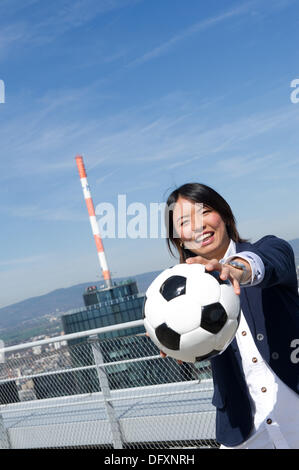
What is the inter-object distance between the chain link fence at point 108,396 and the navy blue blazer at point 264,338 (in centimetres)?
193

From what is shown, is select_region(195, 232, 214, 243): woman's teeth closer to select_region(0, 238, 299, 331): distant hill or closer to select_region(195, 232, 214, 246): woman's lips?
select_region(195, 232, 214, 246): woman's lips

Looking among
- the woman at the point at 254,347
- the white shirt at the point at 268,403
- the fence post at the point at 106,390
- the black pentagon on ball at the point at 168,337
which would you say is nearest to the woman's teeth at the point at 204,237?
the woman at the point at 254,347

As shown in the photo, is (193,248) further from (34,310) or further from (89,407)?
(34,310)

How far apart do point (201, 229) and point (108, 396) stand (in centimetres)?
268

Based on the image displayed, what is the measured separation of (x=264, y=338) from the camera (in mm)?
1587

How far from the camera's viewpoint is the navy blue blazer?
1.54 metres

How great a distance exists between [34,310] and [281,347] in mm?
169064

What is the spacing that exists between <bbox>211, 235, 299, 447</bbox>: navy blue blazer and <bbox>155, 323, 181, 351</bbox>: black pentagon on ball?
25 cm

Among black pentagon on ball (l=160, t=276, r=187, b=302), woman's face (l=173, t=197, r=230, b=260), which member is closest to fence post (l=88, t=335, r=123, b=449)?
woman's face (l=173, t=197, r=230, b=260)

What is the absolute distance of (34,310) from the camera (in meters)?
164

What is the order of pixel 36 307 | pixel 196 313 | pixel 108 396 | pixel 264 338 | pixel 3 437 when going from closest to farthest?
pixel 196 313, pixel 264 338, pixel 108 396, pixel 3 437, pixel 36 307

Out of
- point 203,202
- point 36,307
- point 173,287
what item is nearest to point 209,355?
point 173,287

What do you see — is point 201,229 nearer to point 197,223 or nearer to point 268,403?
point 197,223
